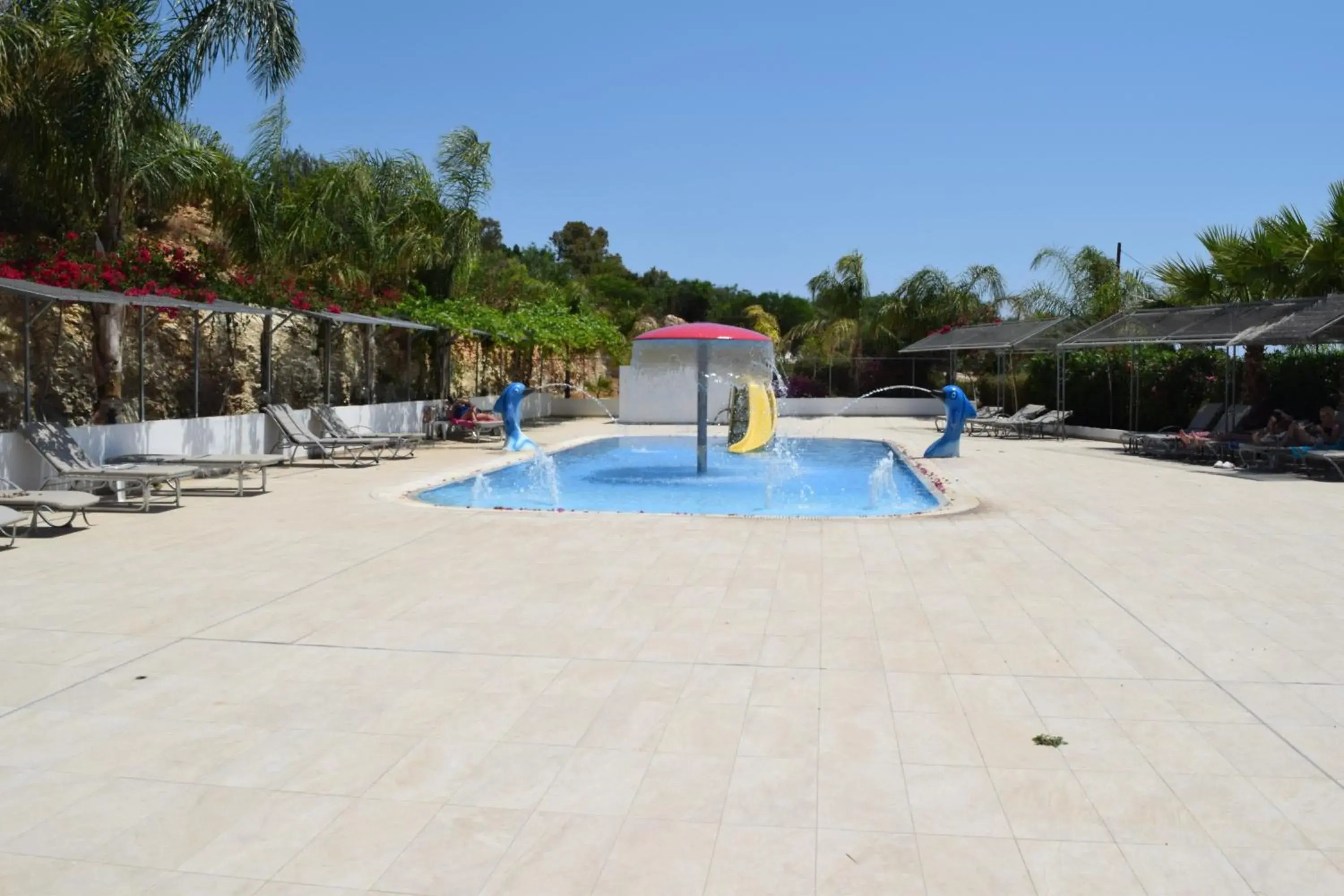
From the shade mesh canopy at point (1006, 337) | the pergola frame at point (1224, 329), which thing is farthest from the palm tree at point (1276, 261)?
the shade mesh canopy at point (1006, 337)

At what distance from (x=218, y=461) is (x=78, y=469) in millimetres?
1898

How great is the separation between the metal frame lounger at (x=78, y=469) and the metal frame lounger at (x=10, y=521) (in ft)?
3.43

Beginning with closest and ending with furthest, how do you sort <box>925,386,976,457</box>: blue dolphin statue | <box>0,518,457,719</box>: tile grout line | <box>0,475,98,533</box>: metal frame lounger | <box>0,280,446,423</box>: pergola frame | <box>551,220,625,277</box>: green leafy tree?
<box>0,518,457,719</box>: tile grout line
<box>0,475,98,533</box>: metal frame lounger
<box>0,280,446,423</box>: pergola frame
<box>925,386,976,457</box>: blue dolphin statue
<box>551,220,625,277</box>: green leafy tree

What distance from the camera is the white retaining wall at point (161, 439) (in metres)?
10.9

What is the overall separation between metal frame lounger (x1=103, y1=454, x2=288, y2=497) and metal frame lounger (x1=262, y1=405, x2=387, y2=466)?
3.06 m

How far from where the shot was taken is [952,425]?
61.4ft

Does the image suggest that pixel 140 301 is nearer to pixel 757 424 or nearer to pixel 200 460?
pixel 200 460

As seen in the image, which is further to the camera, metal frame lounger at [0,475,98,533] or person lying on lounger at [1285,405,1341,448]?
person lying on lounger at [1285,405,1341,448]

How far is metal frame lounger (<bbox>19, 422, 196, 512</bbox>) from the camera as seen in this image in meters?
10.8

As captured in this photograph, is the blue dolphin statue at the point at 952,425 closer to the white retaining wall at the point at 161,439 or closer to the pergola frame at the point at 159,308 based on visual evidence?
the pergola frame at the point at 159,308

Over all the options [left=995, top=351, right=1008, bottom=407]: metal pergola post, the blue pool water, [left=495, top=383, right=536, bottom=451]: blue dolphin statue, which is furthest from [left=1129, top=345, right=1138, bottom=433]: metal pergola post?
[left=495, top=383, right=536, bottom=451]: blue dolphin statue

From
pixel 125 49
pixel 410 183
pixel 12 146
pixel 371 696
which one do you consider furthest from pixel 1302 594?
pixel 410 183

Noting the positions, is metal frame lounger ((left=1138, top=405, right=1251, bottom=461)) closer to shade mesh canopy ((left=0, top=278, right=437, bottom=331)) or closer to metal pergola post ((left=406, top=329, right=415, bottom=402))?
shade mesh canopy ((left=0, top=278, right=437, bottom=331))

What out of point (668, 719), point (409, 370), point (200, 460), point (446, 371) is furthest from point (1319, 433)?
point (409, 370)
